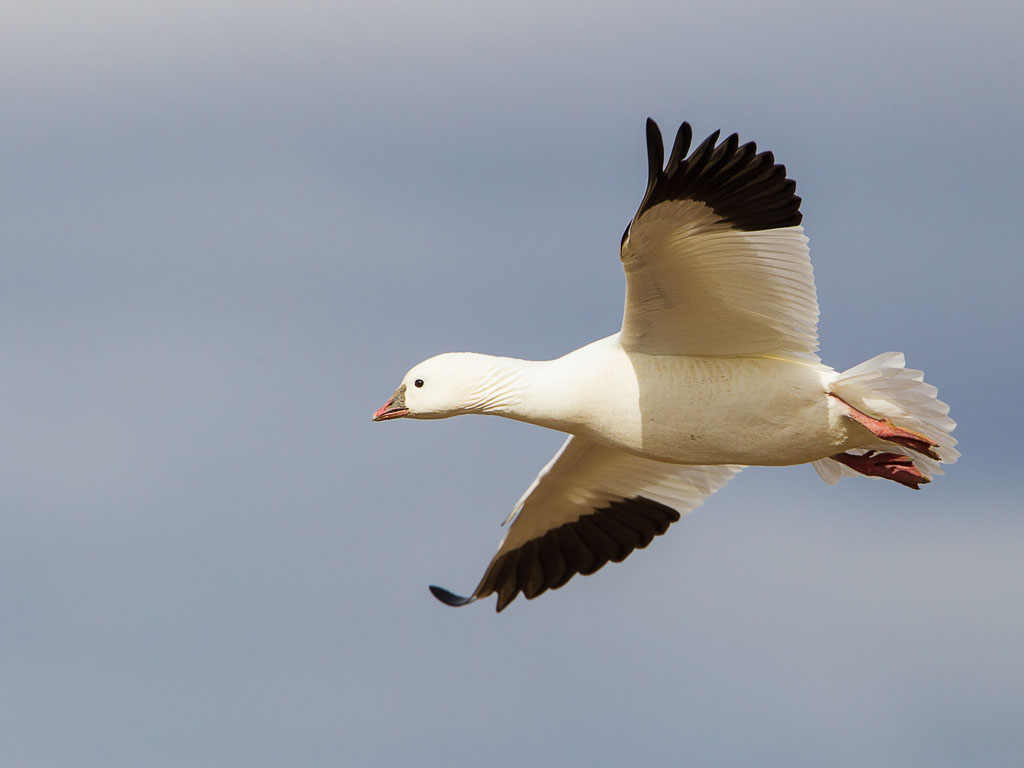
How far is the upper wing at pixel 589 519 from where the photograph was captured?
41.3 ft

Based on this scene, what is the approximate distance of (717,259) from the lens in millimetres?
9891

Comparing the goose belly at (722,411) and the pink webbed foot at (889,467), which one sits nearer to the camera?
the goose belly at (722,411)

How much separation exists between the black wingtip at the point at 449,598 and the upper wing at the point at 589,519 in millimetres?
41

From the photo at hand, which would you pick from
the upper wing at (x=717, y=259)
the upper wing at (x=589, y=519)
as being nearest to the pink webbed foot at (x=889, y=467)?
the upper wing at (x=717, y=259)

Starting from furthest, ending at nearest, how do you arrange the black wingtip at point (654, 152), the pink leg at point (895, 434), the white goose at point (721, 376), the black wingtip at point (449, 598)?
the black wingtip at point (449, 598) → the pink leg at point (895, 434) → the white goose at point (721, 376) → the black wingtip at point (654, 152)

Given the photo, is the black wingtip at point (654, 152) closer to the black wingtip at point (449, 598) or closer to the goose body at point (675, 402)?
the goose body at point (675, 402)

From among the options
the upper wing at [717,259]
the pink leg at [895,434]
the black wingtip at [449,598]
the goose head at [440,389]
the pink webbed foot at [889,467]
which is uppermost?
the upper wing at [717,259]

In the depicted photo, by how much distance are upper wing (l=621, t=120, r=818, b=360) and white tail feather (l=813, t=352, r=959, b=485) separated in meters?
0.51

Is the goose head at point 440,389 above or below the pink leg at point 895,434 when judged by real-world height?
above

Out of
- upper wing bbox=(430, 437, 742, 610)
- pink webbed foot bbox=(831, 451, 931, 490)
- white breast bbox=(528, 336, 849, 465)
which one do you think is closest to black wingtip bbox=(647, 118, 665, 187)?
white breast bbox=(528, 336, 849, 465)

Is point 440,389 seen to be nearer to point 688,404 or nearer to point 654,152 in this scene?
point 688,404

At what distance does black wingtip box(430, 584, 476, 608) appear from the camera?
40.3 ft

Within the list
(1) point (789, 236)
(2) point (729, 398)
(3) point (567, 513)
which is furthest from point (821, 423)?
(3) point (567, 513)

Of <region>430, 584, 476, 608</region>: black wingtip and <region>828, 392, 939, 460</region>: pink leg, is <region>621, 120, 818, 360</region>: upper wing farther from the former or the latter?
<region>430, 584, 476, 608</region>: black wingtip
